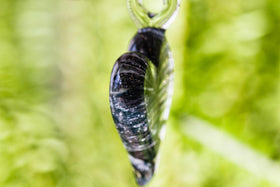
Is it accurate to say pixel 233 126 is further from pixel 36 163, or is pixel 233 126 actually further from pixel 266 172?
pixel 36 163

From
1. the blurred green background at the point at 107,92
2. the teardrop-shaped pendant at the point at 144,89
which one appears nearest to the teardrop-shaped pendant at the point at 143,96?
the teardrop-shaped pendant at the point at 144,89

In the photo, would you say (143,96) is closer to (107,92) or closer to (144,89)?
(144,89)

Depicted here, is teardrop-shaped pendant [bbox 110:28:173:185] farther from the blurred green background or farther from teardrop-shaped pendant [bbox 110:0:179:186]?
the blurred green background

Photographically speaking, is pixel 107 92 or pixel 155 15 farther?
pixel 107 92

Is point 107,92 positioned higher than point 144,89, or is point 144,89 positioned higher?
point 144,89

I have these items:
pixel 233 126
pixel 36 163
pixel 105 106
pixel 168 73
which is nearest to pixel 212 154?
pixel 233 126

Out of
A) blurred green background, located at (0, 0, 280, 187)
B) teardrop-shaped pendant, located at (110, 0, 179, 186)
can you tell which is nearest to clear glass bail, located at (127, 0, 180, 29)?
teardrop-shaped pendant, located at (110, 0, 179, 186)

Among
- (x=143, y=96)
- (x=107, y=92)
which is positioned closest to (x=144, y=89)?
(x=143, y=96)
